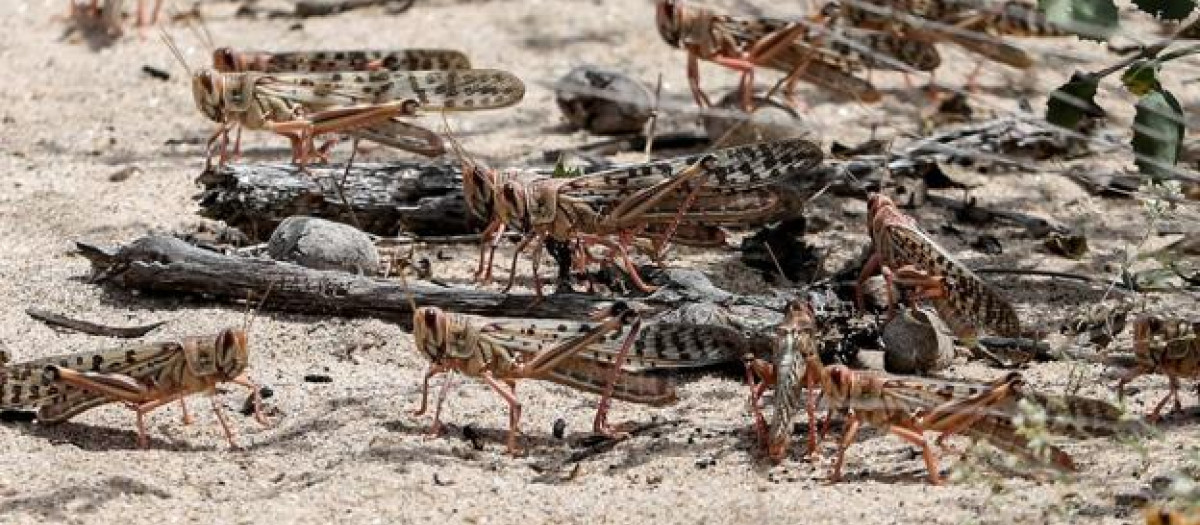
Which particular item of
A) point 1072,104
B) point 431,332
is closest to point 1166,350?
point 1072,104

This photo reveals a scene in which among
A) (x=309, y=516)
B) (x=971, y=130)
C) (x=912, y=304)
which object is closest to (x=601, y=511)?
(x=309, y=516)

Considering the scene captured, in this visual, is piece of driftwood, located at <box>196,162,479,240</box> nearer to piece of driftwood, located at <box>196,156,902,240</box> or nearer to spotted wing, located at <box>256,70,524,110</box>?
piece of driftwood, located at <box>196,156,902,240</box>

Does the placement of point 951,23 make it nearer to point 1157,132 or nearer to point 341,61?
point 341,61

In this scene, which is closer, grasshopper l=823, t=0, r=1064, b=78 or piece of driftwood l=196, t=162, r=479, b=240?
piece of driftwood l=196, t=162, r=479, b=240

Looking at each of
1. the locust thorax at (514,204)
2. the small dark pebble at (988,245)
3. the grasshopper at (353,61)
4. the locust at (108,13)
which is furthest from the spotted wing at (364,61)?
the small dark pebble at (988,245)

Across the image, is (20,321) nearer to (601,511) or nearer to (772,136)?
(601,511)

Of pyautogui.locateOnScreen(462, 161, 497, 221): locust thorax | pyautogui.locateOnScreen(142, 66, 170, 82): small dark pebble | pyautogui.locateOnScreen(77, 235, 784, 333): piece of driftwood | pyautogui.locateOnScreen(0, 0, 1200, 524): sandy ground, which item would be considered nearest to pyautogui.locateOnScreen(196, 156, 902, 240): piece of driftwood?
pyautogui.locateOnScreen(0, 0, 1200, 524): sandy ground
